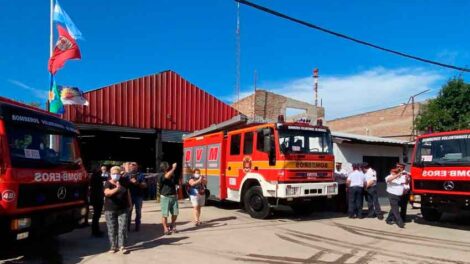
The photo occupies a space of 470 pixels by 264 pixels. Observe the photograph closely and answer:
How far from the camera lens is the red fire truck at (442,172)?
1080 centimetres

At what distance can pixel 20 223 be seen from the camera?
267 inches

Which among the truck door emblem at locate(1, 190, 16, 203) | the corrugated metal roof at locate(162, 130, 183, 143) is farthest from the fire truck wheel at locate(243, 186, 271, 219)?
the corrugated metal roof at locate(162, 130, 183, 143)

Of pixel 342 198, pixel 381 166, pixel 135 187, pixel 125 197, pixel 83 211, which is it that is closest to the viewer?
pixel 125 197

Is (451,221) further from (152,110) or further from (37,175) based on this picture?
(152,110)

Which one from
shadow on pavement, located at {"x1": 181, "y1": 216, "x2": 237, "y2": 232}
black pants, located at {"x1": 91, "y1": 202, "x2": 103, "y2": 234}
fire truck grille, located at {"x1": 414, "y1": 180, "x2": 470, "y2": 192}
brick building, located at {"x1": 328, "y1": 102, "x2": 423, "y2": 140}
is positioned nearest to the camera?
black pants, located at {"x1": 91, "y1": 202, "x2": 103, "y2": 234}

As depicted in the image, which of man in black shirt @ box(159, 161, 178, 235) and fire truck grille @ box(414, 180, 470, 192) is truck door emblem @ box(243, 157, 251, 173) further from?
fire truck grille @ box(414, 180, 470, 192)

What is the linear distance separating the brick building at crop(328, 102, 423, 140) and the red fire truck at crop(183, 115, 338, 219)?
31.6 meters

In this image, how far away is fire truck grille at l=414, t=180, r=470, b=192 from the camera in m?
10.7

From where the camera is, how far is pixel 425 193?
11.6 meters

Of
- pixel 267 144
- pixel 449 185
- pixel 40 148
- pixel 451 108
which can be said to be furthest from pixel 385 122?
pixel 40 148

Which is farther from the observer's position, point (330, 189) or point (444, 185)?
point (330, 189)

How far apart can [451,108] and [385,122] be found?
47.3 ft

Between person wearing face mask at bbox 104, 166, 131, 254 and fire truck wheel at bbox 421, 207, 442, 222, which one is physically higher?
person wearing face mask at bbox 104, 166, 131, 254

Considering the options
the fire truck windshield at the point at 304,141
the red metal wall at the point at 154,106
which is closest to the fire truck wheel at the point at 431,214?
the fire truck windshield at the point at 304,141
